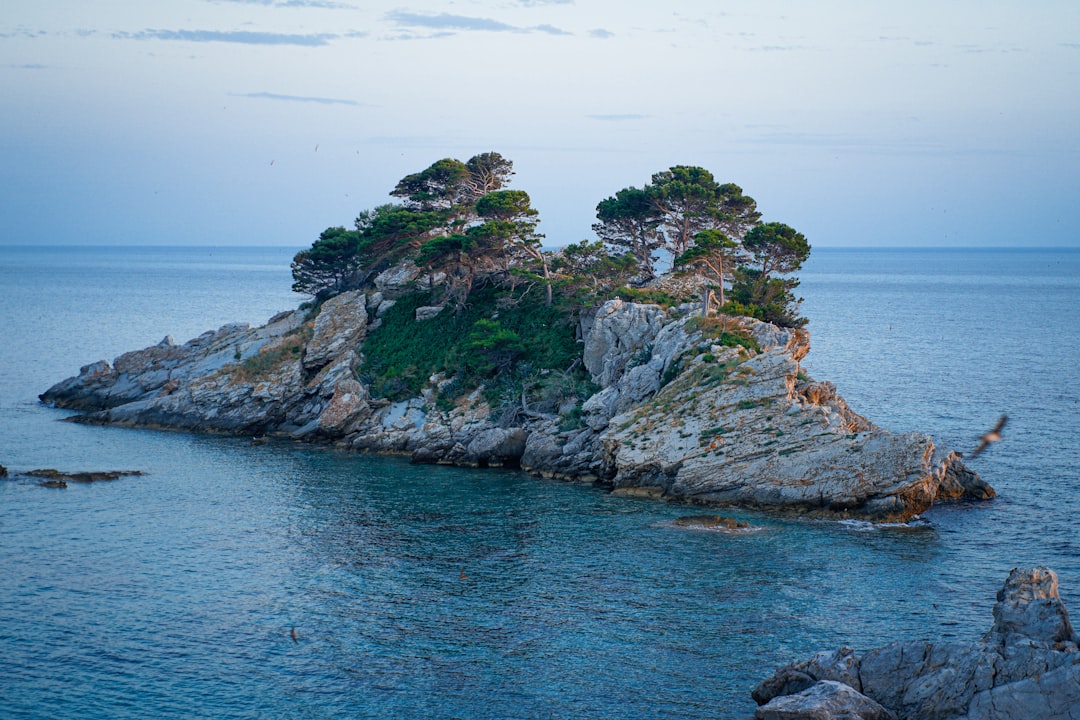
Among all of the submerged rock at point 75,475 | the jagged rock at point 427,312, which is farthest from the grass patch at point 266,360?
the submerged rock at point 75,475

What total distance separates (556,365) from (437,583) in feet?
104

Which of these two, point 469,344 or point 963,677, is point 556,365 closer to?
point 469,344

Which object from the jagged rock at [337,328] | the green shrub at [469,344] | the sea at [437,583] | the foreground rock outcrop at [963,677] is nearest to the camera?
the foreground rock outcrop at [963,677]

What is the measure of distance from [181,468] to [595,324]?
1201 inches

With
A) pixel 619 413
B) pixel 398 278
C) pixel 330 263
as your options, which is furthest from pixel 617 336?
pixel 330 263

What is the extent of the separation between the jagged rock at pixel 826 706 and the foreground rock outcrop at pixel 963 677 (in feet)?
0.09

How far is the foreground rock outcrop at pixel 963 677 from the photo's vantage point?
25.2 m

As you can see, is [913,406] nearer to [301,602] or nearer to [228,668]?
[301,602]

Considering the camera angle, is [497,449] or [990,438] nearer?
[497,449]

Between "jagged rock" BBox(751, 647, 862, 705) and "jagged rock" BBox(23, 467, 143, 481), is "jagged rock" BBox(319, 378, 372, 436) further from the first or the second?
"jagged rock" BBox(751, 647, 862, 705)

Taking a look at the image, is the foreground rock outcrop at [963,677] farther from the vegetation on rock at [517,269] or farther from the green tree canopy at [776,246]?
the green tree canopy at [776,246]

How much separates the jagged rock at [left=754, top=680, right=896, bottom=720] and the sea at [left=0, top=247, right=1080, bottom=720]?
257 centimetres

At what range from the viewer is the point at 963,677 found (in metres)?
26.6

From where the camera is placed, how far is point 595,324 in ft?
226
